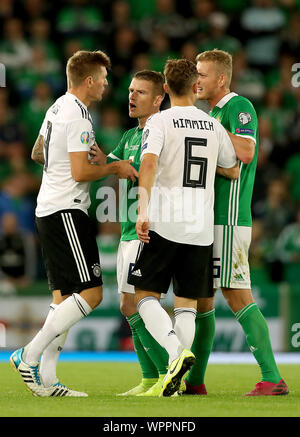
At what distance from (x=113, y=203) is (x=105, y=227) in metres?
2.79

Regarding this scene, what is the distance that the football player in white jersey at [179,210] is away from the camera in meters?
5.67

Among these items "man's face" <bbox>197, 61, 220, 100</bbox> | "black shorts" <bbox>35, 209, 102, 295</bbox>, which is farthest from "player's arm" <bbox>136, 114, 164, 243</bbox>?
"man's face" <bbox>197, 61, 220, 100</bbox>

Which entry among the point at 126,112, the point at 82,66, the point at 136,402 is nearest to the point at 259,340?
the point at 136,402

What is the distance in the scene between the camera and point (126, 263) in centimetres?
638

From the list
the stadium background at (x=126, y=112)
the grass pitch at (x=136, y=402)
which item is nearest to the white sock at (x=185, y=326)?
the grass pitch at (x=136, y=402)

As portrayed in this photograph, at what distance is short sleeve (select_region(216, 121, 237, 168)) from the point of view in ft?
19.1

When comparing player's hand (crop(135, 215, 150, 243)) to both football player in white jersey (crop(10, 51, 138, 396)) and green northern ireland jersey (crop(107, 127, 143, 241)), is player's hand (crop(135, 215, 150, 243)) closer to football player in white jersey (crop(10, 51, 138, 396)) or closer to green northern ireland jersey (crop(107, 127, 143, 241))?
football player in white jersey (crop(10, 51, 138, 396))

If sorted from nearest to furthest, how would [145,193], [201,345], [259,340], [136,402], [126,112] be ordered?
[136,402] < [145,193] < [259,340] < [201,345] < [126,112]

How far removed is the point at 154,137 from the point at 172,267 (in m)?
0.83

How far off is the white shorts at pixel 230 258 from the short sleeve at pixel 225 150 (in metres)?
0.43

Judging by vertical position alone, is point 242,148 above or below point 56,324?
above

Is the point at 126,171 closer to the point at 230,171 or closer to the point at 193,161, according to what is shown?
the point at 193,161

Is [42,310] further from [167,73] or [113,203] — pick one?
[167,73]
